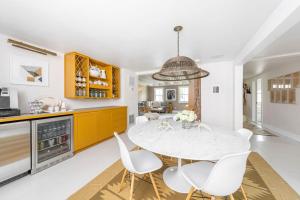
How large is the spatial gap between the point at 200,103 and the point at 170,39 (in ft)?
8.25

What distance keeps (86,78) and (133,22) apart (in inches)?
82.7

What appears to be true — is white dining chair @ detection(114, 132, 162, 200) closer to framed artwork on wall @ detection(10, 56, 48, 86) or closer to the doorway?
framed artwork on wall @ detection(10, 56, 48, 86)

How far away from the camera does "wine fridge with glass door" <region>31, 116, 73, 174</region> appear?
82.4 inches

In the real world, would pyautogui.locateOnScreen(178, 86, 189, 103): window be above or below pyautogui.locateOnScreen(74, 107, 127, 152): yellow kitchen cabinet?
above

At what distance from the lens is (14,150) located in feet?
6.12

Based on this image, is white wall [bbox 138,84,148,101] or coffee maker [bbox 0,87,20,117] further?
white wall [bbox 138,84,148,101]

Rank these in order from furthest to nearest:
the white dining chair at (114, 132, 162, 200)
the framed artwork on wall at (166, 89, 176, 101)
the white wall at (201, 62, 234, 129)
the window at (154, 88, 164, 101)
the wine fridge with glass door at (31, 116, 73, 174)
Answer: the window at (154, 88, 164, 101) → the framed artwork on wall at (166, 89, 176, 101) → the white wall at (201, 62, 234, 129) → the wine fridge with glass door at (31, 116, 73, 174) → the white dining chair at (114, 132, 162, 200)

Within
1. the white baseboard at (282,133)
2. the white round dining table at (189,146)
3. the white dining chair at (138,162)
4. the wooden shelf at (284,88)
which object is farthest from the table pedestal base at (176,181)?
the wooden shelf at (284,88)

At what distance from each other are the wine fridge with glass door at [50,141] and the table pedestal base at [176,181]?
192cm

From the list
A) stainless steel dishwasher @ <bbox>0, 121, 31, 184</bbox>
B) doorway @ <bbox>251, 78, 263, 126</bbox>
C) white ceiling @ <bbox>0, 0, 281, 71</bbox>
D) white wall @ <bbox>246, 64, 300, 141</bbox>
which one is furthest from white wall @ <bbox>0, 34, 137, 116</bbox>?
doorway @ <bbox>251, 78, 263, 126</bbox>

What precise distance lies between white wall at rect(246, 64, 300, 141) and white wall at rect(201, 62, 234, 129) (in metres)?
1.92

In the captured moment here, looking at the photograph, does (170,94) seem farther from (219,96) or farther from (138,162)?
(138,162)

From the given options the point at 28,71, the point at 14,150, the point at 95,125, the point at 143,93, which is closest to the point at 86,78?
the point at 28,71

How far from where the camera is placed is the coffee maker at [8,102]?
75.2 inches
